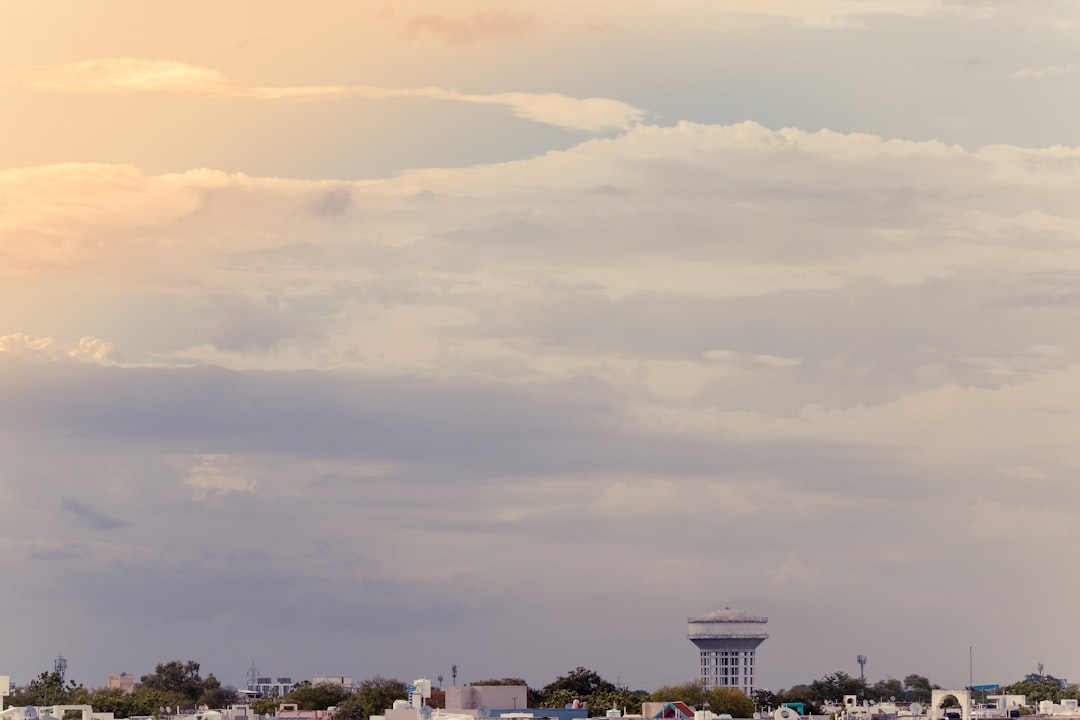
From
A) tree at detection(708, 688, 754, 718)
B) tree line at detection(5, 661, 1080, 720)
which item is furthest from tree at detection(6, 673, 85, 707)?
tree at detection(708, 688, 754, 718)

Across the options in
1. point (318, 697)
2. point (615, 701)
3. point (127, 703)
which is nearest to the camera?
point (127, 703)

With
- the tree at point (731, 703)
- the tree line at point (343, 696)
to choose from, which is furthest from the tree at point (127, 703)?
the tree at point (731, 703)

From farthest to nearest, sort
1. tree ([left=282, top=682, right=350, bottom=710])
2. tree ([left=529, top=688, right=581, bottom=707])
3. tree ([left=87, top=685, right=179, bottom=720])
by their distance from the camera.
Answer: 1. tree ([left=282, top=682, right=350, bottom=710])
2. tree ([left=529, top=688, right=581, bottom=707])
3. tree ([left=87, top=685, right=179, bottom=720])

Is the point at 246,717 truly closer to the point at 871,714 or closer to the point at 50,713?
the point at 50,713

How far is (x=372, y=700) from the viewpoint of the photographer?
148 metres

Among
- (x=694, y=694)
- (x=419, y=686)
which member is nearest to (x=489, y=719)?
(x=419, y=686)

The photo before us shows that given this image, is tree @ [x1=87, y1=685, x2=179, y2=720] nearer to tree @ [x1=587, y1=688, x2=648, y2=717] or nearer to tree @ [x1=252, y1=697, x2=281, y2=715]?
tree @ [x1=252, y1=697, x2=281, y2=715]

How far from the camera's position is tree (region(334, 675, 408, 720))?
142 m

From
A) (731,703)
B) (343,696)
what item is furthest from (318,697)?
(731,703)

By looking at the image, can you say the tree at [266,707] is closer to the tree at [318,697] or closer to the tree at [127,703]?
the tree at [318,697]

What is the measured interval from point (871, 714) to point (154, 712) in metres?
49.6

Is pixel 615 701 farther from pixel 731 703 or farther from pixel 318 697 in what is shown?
pixel 318 697

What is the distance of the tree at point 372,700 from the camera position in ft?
465

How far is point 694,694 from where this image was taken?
532 feet
